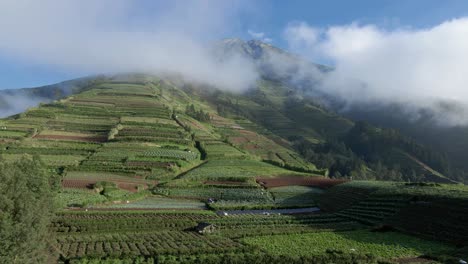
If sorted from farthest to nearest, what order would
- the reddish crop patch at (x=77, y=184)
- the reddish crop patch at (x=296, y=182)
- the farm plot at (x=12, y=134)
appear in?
the farm plot at (x=12, y=134) < the reddish crop patch at (x=296, y=182) < the reddish crop patch at (x=77, y=184)

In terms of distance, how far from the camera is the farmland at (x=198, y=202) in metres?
37.9

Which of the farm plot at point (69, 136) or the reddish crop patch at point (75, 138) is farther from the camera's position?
the farm plot at point (69, 136)

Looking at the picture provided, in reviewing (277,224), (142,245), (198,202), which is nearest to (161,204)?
(198,202)

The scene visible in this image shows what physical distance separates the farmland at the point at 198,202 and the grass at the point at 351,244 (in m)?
0.13

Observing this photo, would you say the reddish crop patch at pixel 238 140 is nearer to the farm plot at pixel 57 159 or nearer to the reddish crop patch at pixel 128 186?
the farm plot at pixel 57 159

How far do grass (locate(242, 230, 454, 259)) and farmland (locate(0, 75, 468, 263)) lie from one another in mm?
127

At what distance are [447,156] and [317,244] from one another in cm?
18177

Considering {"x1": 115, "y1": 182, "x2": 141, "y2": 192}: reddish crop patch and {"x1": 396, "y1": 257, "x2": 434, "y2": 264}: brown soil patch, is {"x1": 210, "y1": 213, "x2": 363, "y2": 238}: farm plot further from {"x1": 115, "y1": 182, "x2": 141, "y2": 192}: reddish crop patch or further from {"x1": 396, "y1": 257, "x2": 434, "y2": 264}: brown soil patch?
{"x1": 115, "y1": 182, "x2": 141, "y2": 192}: reddish crop patch

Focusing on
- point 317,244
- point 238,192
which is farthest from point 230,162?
point 317,244

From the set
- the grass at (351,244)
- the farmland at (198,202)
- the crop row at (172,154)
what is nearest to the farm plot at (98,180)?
the farmland at (198,202)

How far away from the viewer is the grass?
127ft

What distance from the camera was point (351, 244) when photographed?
42.1 m

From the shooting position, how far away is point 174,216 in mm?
54219

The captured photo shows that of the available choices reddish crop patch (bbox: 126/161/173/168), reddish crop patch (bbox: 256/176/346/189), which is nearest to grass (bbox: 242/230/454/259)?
reddish crop patch (bbox: 256/176/346/189)
